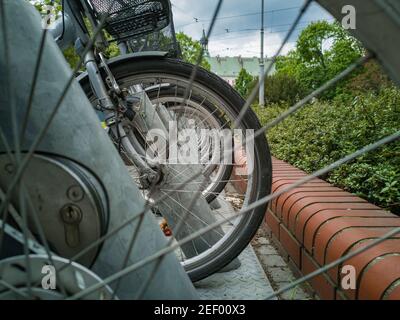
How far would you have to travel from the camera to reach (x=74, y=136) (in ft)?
2.83

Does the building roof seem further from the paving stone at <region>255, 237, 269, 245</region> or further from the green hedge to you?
the paving stone at <region>255, 237, 269, 245</region>

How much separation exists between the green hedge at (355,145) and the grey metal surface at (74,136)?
1.51 m

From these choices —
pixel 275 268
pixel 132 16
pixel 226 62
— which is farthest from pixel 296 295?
pixel 132 16

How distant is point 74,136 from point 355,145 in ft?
7.41

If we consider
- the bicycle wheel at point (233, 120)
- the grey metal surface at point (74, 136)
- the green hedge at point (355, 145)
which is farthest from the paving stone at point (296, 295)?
the grey metal surface at point (74, 136)

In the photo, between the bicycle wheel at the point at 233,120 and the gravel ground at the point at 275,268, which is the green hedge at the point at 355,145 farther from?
the bicycle wheel at the point at 233,120

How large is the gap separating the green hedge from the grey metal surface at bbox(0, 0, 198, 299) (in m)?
1.51

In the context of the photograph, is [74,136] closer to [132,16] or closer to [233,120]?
[233,120]

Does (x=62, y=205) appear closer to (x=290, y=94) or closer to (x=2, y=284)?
(x=2, y=284)

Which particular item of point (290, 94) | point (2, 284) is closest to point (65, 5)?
point (2, 284)

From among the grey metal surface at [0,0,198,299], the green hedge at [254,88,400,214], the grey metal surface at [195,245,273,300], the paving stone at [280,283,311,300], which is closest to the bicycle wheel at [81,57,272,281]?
the grey metal surface at [195,245,273,300]

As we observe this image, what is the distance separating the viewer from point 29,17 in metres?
0.89

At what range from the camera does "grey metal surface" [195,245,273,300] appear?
1812 mm
